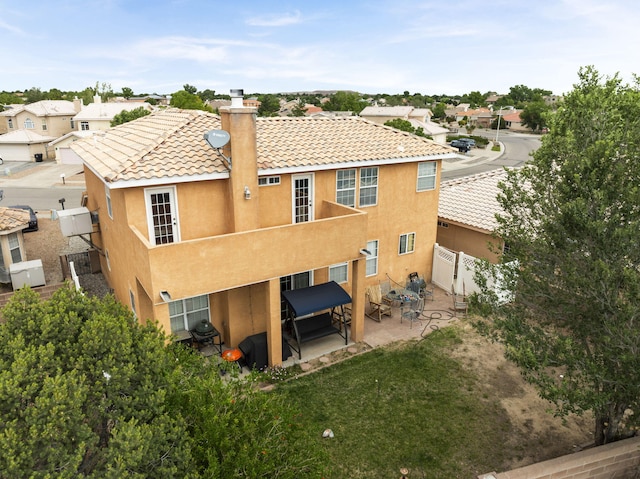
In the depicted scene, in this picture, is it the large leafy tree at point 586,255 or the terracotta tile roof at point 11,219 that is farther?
the terracotta tile roof at point 11,219

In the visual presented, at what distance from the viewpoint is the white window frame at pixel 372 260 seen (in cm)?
1800

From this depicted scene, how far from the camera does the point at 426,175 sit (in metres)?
18.6

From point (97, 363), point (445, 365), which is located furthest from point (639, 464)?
point (97, 363)

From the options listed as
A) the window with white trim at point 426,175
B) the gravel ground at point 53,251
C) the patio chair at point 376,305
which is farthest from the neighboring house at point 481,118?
the patio chair at point 376,305

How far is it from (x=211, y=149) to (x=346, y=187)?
508cm

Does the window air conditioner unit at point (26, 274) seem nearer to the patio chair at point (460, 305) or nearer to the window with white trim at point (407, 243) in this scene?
the window with white trim at point (407, 243)

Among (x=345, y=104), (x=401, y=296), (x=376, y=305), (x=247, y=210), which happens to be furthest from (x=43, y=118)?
(x=345, y=104)

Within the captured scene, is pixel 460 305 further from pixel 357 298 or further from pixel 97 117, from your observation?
pixel 97 117

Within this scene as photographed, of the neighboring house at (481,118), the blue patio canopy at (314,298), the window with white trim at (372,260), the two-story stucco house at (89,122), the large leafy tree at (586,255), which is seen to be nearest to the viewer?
the large leafy tree at (586,255)

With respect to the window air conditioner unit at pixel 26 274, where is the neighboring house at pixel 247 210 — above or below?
above

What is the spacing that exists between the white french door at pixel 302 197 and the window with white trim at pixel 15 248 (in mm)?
11465

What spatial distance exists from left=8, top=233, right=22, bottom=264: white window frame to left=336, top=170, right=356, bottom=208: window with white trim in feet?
42.2

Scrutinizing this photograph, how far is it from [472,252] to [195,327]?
1223 cm

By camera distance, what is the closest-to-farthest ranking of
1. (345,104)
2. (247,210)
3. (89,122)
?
(247,210) → (89,122) → (345,104)
